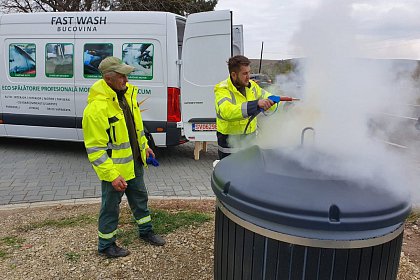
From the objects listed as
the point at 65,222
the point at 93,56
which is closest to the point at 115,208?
the point at 65,222

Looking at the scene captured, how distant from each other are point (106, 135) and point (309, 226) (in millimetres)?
1837

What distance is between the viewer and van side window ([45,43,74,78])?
6516mm

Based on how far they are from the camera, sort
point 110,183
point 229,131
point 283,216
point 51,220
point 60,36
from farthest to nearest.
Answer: point 60,36, point 51,220, point 229,131, point 110,183, point 283,216

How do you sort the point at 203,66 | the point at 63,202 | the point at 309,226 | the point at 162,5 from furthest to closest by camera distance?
the point at 162,5, the point at 203,66, the point at 63,202, the point at 309,226

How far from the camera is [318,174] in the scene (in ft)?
5.76

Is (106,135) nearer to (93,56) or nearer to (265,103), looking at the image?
(265,103)

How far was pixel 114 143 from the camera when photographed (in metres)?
2.92

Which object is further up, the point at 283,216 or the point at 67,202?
the point at 283,216

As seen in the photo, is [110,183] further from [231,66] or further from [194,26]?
Answer: [194,26]

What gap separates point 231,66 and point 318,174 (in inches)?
63.8

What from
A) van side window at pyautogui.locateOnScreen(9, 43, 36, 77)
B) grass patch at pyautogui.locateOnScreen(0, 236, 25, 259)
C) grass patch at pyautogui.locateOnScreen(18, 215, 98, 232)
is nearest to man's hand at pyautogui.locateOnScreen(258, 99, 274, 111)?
grass patch at pyautogui.locateOnScreen(18, 215, 98, 232)

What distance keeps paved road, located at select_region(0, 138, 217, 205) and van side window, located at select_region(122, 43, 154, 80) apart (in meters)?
1.59

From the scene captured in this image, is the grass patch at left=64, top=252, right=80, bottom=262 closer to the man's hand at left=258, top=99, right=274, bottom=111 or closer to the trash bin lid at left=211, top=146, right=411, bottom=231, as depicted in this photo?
the trash bin lid at left=211, top=146, right=411, bottom=231

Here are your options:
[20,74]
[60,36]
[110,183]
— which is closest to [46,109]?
[20,74]
